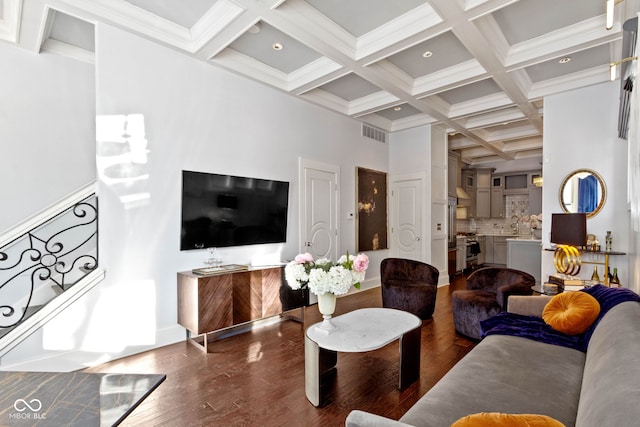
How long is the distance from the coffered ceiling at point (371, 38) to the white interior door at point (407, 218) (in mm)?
1890

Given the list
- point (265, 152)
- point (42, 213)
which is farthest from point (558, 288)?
point (42, 213)

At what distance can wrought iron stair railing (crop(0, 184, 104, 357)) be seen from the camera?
8.79 feet

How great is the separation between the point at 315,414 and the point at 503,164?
8.96 m

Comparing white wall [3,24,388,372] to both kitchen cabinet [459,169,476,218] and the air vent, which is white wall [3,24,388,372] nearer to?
the air vent

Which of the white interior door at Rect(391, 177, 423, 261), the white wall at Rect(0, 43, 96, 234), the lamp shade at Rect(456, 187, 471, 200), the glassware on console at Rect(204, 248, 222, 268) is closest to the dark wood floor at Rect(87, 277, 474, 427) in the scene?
the glassware on console at Rect(204, 248, 222, 268)

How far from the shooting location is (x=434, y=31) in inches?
124

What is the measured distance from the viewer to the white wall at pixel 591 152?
4.12m

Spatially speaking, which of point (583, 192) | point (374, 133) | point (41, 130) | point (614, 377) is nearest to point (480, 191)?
point (374, 133)

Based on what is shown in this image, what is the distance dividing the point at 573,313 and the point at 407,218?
13.9ft

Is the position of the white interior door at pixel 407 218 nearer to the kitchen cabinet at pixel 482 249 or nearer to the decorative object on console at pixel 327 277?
the kitchen cabinet at pixel 482 249

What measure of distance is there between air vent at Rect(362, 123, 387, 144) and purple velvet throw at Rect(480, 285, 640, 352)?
166 inches

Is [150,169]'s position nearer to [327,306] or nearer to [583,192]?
[327,306]

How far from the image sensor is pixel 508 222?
8.93 metres

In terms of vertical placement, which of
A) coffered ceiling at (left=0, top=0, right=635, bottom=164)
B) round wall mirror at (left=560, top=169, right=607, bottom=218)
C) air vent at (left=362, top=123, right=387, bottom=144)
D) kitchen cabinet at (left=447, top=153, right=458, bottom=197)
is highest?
coffered ceiling at (left=0, top=0, right=635, bottom=164)
